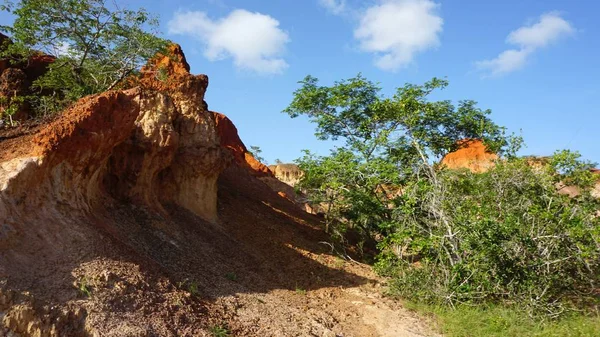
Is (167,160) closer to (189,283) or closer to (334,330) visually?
(189,283)

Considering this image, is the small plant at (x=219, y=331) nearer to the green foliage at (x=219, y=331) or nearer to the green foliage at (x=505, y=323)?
the green foliage at (x=219, y=331)

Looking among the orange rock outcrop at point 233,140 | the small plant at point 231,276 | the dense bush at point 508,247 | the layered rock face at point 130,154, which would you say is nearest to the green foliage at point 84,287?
the layered rock face at point 130,154

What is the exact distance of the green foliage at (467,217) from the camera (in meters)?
8.57

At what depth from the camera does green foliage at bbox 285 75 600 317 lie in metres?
8.57

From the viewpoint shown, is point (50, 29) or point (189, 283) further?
point (50, 29)

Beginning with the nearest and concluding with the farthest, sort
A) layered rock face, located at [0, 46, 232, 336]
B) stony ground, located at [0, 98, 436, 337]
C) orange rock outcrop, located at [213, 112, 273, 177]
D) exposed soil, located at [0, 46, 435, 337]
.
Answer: stony ground, located at [0, 98, 436, 337]
exposed soil, located at [0, 46, 435, 337]
layered rock face, located at [0, 46, 232, 336]
orange rock outcrop, located at [213, 112, 273, 177]

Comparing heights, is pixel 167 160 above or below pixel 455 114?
below

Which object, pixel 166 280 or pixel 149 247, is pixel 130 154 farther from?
pixel 166 280

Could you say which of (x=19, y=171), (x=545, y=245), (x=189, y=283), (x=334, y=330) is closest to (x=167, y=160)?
(x=189, y=283)

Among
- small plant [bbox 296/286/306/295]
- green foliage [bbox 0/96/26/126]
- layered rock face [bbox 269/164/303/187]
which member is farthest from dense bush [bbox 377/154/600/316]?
layered rock face [bbox 269/164/303/187]

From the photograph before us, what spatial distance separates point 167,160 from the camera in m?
10.5

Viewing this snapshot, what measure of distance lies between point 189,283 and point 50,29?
9.71m

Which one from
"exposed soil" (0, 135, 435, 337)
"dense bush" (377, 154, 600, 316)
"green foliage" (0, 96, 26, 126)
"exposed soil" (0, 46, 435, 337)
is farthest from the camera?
"green foliage" (0, 96, 26, 126)

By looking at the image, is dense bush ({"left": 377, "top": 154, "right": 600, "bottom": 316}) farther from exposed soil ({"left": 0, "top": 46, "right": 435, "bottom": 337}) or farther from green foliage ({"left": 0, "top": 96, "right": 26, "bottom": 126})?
green foliage ({"left": 0, "top": 96, "right": 26, "bottom": 126})
